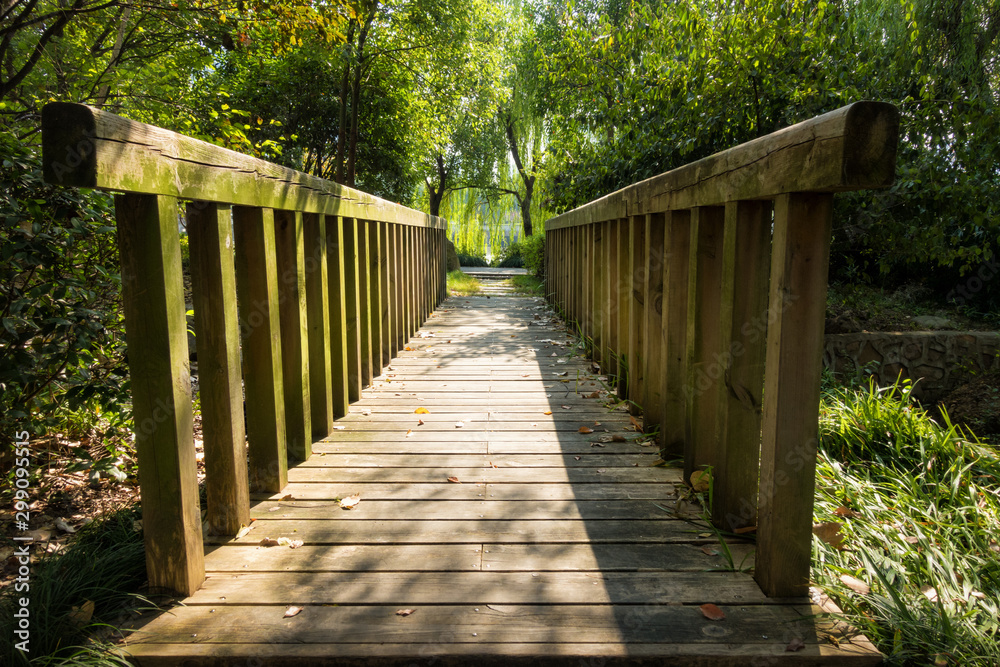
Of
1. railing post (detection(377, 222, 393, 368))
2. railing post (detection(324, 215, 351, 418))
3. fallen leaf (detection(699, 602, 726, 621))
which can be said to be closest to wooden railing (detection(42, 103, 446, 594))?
railing post (detection(324, 215, 351, 418))

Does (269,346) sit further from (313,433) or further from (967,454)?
(967,454)

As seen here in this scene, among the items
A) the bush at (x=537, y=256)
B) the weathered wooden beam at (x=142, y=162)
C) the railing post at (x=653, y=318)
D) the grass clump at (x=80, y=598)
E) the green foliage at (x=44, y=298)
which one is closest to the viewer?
the weathered wooden beam at (x=142, y=162)

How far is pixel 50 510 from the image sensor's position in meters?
2.95

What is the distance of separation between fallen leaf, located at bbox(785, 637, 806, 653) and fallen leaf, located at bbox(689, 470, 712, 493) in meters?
0.88

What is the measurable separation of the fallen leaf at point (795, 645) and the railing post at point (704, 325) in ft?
2.93

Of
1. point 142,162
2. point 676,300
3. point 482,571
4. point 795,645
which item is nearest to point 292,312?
point 142,162

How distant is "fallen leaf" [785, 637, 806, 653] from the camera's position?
5.49 feet

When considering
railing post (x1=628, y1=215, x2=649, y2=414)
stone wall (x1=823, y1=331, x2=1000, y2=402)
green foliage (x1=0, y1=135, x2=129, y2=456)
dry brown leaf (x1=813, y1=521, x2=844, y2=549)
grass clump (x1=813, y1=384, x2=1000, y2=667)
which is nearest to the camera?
grass clump (x1=813, y1=384, x2=1000, y2=667)

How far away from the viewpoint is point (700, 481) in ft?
8.49

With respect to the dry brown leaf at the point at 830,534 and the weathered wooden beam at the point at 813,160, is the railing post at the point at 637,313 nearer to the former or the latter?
the weathered wooden beam at the point at 813,160

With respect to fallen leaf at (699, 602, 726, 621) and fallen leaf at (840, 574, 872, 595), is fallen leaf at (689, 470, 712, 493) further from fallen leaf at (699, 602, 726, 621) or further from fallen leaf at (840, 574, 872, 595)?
fallen leaf at (699, 602, 726, 621)

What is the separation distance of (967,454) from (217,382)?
3.70m

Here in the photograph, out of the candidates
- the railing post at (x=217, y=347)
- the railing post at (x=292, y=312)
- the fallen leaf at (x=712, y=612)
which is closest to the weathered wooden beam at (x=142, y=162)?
the railing post at (x=217, y=347)

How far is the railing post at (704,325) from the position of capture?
256cm
